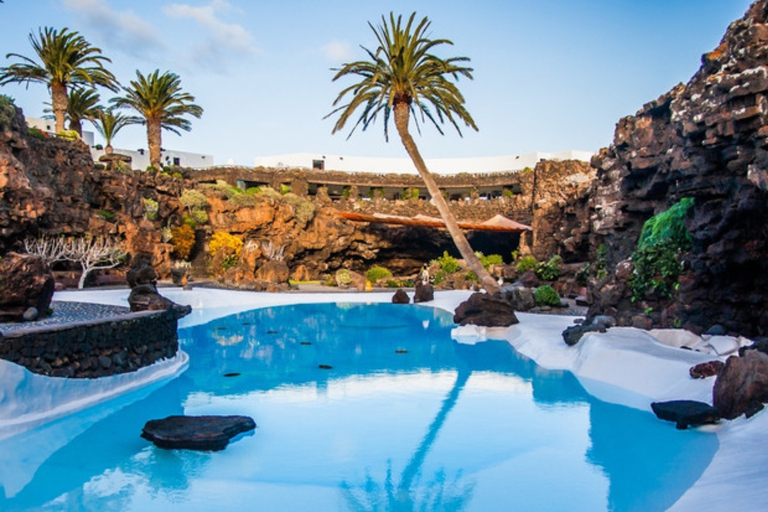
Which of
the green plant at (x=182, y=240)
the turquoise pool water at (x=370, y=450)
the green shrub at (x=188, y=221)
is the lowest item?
the turquoise pool water at (x=370, y=450)

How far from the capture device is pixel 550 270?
2314 centimetres

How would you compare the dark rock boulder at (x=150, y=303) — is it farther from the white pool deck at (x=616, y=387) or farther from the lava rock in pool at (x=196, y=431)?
the lava rock in pool at (x=196, y=431)

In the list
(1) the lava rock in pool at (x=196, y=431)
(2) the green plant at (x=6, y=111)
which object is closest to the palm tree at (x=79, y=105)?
(2) the green plant at (x=6, y=111)

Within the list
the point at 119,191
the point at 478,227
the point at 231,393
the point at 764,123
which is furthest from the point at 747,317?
the point at 119,191

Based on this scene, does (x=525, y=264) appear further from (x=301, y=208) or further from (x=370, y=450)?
(x=370, y=450)

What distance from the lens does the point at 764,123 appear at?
7133 millimetres

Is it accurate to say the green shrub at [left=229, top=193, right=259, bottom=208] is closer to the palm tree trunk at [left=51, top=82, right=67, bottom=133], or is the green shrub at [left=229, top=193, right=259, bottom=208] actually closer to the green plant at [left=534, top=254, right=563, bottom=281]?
the palm tree trunk at [left=51, top=82, right=67, bottom=133]

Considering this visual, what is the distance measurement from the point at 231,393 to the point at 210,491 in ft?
13.7

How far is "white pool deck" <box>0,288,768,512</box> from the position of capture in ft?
16.0

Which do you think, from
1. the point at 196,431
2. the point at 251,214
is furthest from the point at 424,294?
the point at 196,431

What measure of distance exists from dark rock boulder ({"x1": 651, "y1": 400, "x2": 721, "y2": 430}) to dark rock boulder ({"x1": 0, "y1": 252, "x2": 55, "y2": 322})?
33.8ft

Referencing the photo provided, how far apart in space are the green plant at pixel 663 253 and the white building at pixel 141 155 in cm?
3762

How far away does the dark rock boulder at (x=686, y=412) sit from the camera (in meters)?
6.77

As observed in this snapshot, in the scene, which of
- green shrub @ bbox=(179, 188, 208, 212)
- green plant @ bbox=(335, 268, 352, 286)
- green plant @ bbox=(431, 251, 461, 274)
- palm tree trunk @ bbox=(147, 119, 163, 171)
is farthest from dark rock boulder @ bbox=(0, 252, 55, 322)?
palm tree trunk @ bbox=(147, 119, 163, 171)
